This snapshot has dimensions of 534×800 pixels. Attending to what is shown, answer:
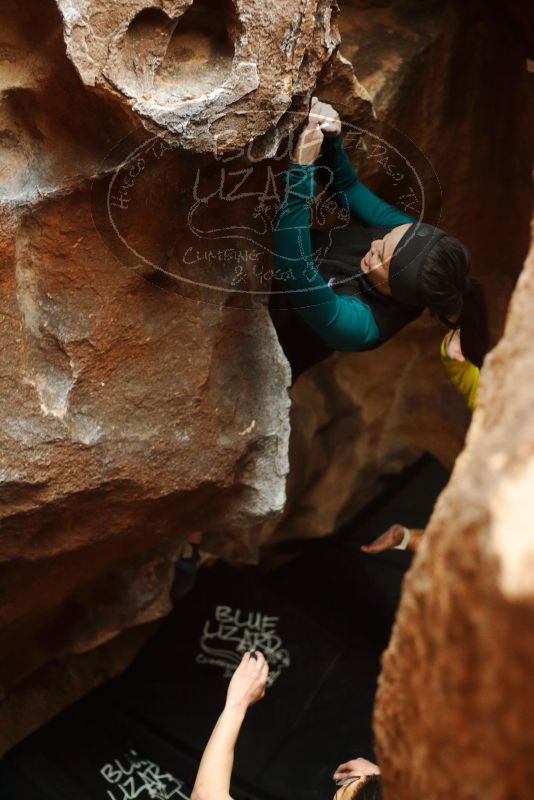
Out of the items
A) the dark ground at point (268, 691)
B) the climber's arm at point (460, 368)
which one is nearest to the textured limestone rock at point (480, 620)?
the climber's arm at point (460, 368)

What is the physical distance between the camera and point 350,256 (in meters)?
1.40

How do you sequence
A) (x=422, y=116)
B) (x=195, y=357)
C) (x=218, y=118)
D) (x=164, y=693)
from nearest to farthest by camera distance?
(x=218, y=118)
(x=195, y=357)
(x=422, y=116)
(x=164, y=693)

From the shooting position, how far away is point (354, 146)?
1427 millimetres

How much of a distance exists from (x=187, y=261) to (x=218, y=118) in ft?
0.87

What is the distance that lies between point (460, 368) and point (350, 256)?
41cm

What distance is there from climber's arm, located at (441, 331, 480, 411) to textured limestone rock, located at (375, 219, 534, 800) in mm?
746

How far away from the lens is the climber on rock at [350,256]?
1.37 m

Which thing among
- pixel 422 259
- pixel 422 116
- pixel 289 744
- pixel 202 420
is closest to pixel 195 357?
pixel 202 420

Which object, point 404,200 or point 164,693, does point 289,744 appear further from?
point 404,200

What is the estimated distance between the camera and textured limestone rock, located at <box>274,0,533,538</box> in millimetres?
1596

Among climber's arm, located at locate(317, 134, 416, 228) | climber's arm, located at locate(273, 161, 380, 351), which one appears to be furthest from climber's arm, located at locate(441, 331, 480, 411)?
climber's arm, located at locate(317, 134, 416, 228)

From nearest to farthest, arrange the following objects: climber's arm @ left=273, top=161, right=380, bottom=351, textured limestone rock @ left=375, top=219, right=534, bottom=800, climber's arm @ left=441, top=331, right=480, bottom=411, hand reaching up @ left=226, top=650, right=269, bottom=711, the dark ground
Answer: textured limestone rock @ left=375, top=219, right=534, bottom=800 → climber's arm @ left=273, top=161, right=380, bottom=351 → hand reaching up @ left=226, top=650, right=269, bottom=711 → climber's arm @ left=441, top=331, right=480, bottom=411 → the dark ground

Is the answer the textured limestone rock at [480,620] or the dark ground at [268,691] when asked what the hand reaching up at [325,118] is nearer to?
the textured limestone rock at [480,620]

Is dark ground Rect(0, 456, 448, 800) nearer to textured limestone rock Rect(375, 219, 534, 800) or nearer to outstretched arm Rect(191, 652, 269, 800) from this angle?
outstretched arm Rect(191, 652, 269, 800)
